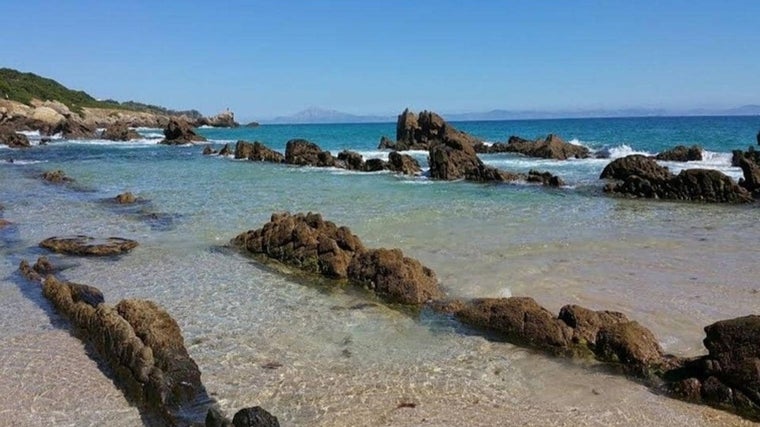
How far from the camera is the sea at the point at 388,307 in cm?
785

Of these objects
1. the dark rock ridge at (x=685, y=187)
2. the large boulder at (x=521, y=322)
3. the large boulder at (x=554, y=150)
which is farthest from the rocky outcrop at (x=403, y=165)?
the large boulder at (x=521, y=322)

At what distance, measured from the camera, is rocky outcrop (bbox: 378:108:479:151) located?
64.8 m

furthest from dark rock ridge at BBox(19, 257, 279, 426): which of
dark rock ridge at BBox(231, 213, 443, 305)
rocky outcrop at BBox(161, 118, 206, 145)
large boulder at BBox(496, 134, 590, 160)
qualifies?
rocky outcrop at BBox(161, 118, 206, 145)

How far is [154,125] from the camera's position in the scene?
165625 millimetres

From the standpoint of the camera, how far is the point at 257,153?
56188 millimetres

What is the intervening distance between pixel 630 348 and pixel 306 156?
43.4 metres

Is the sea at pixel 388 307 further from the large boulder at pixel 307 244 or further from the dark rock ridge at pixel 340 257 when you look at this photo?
the large boulder at pixel 307 244

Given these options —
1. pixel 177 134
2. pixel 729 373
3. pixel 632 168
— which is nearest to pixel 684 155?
pixel 632 168

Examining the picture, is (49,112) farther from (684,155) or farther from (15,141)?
(684,155)

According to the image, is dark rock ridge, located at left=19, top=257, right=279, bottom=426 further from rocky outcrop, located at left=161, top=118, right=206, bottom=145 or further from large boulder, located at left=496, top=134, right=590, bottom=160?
rocky outcrop, located at left=161, top=118, right=206, bottom=145

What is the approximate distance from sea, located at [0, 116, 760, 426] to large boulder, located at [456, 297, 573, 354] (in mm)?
333

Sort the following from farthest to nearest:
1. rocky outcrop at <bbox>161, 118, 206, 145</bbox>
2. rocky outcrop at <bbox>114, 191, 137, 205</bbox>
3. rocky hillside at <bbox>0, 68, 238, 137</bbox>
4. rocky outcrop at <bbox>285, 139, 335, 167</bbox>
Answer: rocky hillside at <bbox>0, 68, 238, 137</bbox>, rocky outcrop at <bbox>161, 118, 206, 145</bbox>, rocky outcrop at <bbox>285, 139, 335, 167</bbox>, rocky outcrop at <bbox>114, 191, 137, 205</bbox>

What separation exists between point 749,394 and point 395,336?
504 centimetres

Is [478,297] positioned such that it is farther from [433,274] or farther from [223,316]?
[223,316]
